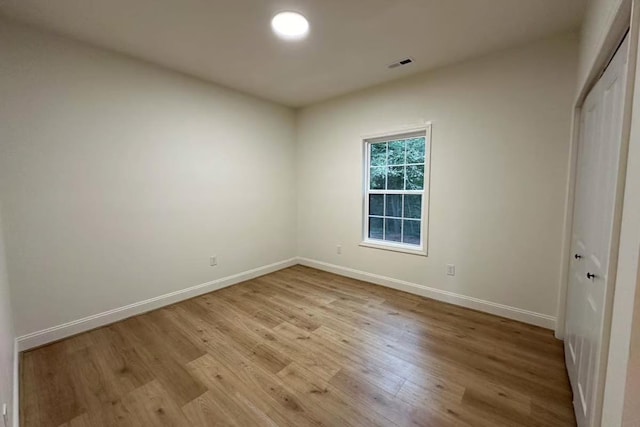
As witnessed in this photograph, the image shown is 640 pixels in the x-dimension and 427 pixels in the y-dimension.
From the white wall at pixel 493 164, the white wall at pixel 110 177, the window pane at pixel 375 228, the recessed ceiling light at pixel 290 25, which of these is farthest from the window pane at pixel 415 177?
the white wall at pixel 110 177

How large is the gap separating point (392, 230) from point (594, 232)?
7.46 ft

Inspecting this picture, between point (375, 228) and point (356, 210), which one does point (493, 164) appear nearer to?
point (375, 228)

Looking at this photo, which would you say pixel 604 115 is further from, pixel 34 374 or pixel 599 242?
pixel 34 374

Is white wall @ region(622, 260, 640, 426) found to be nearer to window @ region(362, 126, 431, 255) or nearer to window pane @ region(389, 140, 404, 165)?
window @ region(362, 126, 431, 255)

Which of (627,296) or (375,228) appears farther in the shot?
(375,228)

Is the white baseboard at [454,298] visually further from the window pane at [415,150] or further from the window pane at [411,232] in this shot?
the window pane at [415,150]

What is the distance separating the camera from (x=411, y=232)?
3430 mm

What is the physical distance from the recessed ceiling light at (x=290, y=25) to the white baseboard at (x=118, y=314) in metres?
2.92

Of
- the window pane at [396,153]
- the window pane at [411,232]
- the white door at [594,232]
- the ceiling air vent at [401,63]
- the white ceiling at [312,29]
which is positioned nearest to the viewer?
the white door at [594,232]

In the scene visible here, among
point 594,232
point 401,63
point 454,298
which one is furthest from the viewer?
point 454,298

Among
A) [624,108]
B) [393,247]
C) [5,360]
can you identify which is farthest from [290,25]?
[5,360]

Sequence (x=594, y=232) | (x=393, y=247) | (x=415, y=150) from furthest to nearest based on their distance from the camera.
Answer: (x=393, y=247) < (x=415, y=150) < (x=594, y=232)

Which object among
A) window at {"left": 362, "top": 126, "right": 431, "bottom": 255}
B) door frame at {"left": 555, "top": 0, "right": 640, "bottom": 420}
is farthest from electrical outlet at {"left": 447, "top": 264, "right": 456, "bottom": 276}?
door frame at {"left": 555, "top": 0, "right": 640, "bottom": 420}

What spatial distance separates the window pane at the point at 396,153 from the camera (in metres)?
3.48
